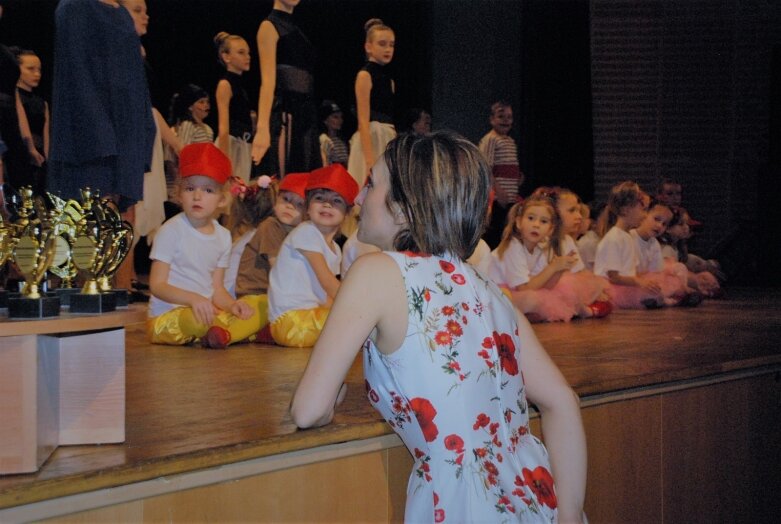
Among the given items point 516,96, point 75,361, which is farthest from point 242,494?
point 516,96

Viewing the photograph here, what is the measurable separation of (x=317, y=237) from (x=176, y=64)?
4.81m

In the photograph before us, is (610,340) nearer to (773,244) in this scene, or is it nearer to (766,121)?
(773,244)

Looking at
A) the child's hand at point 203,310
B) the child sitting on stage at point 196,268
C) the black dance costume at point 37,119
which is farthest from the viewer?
the black dance costume at point 37,119

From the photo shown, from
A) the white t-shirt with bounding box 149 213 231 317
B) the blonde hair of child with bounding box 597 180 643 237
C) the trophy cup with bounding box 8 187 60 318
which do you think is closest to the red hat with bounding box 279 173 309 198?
the white t-shirt with bounding box 149 213 231 317

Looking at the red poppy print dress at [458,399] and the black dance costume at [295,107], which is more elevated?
the black dance costume at [295,107]

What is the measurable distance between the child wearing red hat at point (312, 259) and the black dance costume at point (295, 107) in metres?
2.22

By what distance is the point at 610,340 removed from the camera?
14.1 ft

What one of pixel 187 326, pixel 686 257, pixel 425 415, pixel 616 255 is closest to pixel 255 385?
pixel 425 415

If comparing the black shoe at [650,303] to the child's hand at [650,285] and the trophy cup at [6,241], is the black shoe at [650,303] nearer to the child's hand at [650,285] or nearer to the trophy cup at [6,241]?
the child's hand at [650,285]

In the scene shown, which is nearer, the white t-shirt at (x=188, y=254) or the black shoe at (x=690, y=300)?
the white t-shirt at (x=188, y=254)

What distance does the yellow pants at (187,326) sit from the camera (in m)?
4.19

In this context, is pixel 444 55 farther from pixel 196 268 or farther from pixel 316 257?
pixel 196 268

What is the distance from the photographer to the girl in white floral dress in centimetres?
177

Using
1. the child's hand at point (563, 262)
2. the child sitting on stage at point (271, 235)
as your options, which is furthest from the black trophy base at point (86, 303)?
the child's hand at point (563, 262)
